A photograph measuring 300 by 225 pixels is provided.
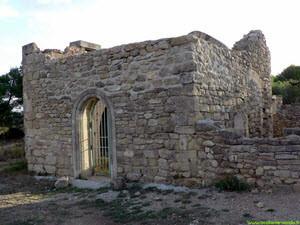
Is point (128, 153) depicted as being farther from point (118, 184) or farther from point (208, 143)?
point (208, 143)

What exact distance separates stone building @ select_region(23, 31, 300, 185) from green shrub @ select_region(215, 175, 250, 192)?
0.17 m

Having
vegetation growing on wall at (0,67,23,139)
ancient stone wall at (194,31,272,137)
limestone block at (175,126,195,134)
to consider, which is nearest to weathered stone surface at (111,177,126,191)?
limestone block at (175,126,195,134)

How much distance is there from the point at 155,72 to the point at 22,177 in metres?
4.98

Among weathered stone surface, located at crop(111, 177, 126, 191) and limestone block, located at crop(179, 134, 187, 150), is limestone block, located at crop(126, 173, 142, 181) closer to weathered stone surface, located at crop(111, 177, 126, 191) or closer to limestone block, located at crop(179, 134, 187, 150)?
weathered stone surface, located at crop(111, 177, 126, 191)

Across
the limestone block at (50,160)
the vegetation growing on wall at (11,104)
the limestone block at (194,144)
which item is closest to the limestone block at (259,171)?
the limestone block at (194,144)

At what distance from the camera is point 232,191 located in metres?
4.96

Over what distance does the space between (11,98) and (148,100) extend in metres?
13.8

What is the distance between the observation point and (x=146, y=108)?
20.0 ft

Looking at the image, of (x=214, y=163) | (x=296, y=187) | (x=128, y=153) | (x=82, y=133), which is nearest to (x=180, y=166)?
(x=214, y=163)

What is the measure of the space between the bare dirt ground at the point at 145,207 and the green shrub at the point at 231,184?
0.14 metres

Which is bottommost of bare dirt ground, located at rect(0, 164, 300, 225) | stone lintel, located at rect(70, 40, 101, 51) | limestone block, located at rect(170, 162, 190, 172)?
bare dirt ground, located at rect(0, 164, 300, 225)

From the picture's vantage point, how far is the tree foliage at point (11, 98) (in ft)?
52.9

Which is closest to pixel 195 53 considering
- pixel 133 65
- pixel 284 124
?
pixel 133 65

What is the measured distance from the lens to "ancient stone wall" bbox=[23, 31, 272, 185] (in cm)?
562
